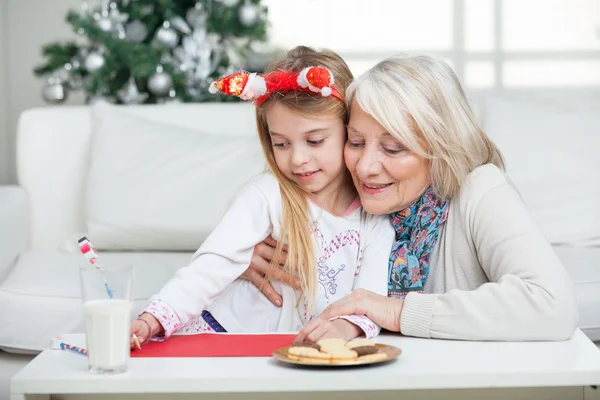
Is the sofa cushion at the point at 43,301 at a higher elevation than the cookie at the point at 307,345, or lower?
lower

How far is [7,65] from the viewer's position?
4.41 metres

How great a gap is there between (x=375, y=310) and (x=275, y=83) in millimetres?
507

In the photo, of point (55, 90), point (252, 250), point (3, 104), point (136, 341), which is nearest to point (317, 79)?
point (252, 250)

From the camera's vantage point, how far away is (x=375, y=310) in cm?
129

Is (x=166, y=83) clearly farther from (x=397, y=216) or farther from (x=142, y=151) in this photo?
(x=397, y=216)

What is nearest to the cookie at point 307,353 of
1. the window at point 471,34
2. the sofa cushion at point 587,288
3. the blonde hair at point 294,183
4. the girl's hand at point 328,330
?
the girl's hand at point 328,330

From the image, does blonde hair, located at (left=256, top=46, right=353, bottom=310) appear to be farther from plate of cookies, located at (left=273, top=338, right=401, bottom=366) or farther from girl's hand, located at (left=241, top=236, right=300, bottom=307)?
plate of cookies, located at (left=273, top=338, right=401, bottom=366)

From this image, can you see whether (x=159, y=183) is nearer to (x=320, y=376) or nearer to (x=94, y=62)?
(x=94, y=62)

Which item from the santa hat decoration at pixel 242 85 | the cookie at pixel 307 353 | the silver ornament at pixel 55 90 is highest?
the santa hat decoration at pixel 242 85

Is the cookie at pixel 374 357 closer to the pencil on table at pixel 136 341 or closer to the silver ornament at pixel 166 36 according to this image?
the pencil on table at pixel 136 341

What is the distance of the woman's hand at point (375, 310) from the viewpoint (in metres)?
1.28

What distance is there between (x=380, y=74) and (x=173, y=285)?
1.75ft

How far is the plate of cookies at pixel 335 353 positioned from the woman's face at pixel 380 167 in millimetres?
450

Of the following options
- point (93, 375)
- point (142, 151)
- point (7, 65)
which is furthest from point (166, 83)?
point (93, 375)
